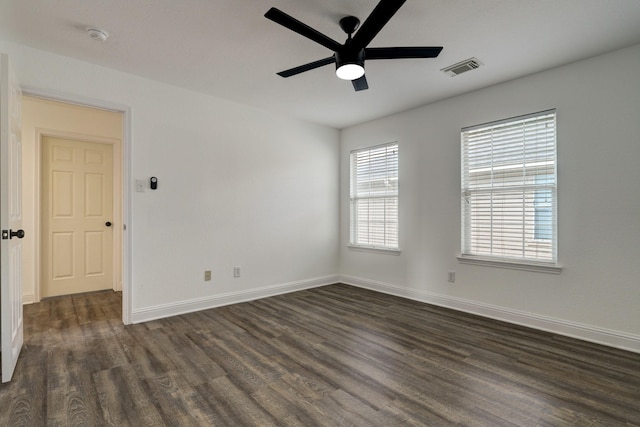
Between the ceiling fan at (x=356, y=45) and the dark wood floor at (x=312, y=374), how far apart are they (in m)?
2.15

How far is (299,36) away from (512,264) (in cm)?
300

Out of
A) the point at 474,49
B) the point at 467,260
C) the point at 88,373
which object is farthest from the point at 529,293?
the point at 88,373

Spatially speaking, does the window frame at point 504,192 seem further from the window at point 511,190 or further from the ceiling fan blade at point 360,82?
the ceiling fan blade at point 360,82

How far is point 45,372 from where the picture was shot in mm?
2299

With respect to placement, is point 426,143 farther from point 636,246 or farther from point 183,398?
point 183,398

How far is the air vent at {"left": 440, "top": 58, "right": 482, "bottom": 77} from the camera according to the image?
297 cm

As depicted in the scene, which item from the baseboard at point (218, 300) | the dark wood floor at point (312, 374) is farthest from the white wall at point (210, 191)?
the dark wood floor at point (312, 374)

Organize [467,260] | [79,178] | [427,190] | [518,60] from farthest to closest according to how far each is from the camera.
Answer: [79,178] → [427,190] → [467,260] → [518,60]

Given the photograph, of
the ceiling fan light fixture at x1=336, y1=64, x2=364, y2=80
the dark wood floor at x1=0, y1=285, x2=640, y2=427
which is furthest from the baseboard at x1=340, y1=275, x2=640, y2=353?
the ceiling fan light fixture at x1=336, y1=64, x2=364, y2=80

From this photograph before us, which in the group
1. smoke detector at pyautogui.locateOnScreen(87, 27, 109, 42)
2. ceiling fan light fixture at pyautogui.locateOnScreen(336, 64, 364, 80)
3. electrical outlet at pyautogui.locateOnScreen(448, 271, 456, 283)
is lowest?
electrical outlet at pyautogui.locateOnScreen(448, 271, 456, 283)

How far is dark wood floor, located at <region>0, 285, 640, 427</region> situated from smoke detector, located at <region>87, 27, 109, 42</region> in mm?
2515

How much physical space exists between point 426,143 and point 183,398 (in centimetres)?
368

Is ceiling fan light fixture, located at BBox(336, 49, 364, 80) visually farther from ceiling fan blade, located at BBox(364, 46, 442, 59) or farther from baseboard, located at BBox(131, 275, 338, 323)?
baseboard, located at BBox(131, 275, 338, 323)

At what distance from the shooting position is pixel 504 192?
3.47 meters
